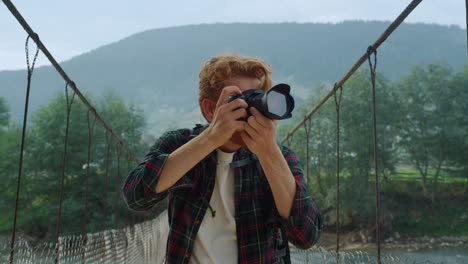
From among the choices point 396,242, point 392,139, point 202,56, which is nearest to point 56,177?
point 396,242

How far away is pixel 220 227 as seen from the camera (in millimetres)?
628

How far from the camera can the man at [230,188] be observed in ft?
1.91

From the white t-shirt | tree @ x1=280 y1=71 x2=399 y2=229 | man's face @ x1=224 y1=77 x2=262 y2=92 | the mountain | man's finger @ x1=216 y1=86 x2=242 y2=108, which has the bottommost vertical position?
the white t-shirt

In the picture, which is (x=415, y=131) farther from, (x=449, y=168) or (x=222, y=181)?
(x=222, y=181)

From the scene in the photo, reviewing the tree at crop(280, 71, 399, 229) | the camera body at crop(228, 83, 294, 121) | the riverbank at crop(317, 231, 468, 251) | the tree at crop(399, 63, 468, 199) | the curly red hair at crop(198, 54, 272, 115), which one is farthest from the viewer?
the tree at crop(399, 63, 468, 199)

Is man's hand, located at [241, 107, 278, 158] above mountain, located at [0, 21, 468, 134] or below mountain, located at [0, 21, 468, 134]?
below

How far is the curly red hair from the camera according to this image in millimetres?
665

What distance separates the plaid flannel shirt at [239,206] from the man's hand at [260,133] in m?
0.07

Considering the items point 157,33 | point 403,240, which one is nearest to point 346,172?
point 403,240

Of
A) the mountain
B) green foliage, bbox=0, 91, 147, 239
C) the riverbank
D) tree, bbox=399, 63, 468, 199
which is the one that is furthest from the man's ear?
the mountain

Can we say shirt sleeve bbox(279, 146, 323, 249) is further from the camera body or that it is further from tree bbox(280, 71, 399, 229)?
tree bbox(280, 71, 399, 229)

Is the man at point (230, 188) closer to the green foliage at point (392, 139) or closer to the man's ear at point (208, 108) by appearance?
the man's ear at point (208, 108)

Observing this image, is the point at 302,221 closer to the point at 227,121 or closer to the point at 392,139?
the point at 227,121

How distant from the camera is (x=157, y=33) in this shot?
105m
